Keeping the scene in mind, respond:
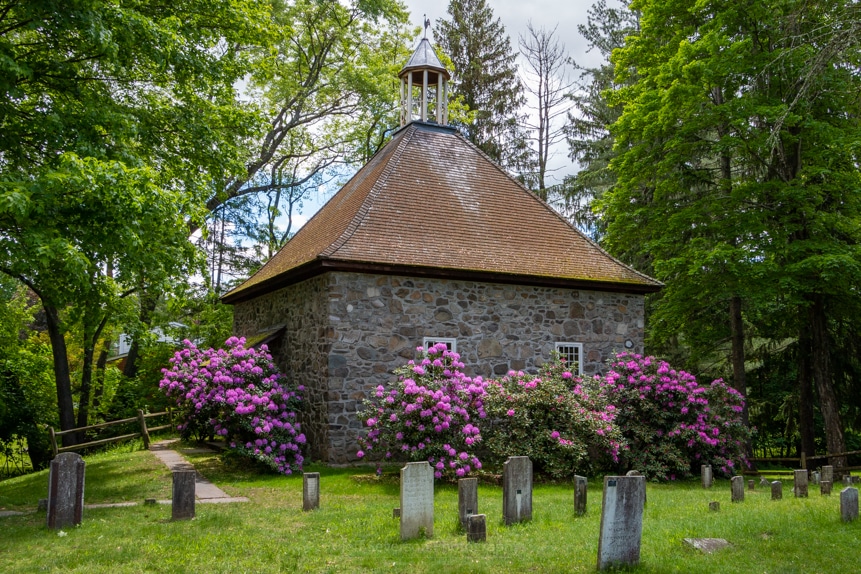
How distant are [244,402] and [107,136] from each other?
5262 millimetres

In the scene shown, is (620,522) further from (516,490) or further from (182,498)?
(182,498)

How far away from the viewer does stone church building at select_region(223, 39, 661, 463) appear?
538 inches

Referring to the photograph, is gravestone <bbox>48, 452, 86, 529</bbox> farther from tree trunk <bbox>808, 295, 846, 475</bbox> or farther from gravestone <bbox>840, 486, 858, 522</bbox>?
tree trunk <bbox>808, 295, 846, 475</bbox>

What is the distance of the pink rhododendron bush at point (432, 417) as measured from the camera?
11.6m

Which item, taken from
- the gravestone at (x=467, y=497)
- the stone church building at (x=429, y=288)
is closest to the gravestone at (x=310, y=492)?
the gravestone at (x=467, y=497)

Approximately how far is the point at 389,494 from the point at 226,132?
29.5ft

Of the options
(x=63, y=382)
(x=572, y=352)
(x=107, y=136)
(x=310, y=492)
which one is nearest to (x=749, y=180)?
(x=572, y=352)

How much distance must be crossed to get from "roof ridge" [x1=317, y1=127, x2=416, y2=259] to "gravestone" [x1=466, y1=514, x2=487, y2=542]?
721 centimetres

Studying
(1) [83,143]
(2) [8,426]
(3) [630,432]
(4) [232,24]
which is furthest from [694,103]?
(2) [8,426]

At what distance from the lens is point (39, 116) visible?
11719 millimetres

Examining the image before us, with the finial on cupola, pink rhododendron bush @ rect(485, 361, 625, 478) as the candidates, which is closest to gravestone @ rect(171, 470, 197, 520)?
pink rhododendron bush @ rect(485, 361, 625, 478)

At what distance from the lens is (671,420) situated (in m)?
14.0

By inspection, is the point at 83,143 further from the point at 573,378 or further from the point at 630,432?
the point at 630,432

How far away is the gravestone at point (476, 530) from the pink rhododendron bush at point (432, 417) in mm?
4239
